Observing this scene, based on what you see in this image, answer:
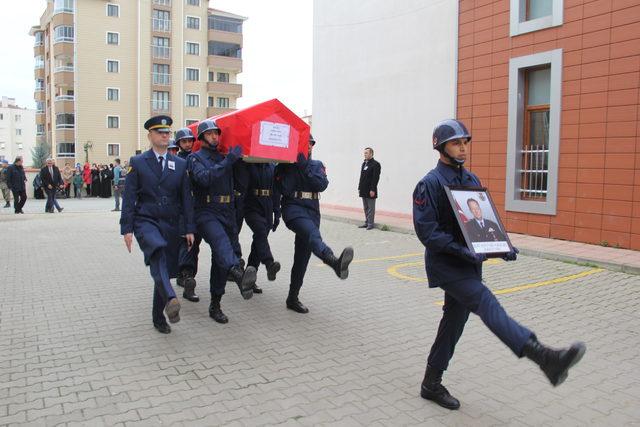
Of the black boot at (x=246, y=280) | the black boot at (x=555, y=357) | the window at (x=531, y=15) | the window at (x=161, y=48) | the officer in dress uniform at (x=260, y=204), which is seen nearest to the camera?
the black boot at (x=555, y=357)

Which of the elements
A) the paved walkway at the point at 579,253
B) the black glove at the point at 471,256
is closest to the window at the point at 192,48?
the paved walkway at the point at 579,253

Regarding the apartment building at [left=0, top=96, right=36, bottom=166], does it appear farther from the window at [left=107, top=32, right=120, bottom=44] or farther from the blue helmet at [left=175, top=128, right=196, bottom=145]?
the blue helmet at [left=175, top=128, right=196, bottom=145]

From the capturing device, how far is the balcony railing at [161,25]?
54.9 metres

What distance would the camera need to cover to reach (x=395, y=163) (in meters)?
16.5

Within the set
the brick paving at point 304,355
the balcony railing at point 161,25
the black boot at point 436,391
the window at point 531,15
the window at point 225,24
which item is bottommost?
the brick paving at point 304,355

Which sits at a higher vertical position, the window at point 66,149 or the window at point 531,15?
the window at point 531,15

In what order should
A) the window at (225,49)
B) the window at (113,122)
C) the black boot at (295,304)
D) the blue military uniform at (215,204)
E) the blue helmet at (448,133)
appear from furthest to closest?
the window at (225,49)
the window at (113,122)
the black boot at (295,304)
the blue military uniform at (215,204)
the blue helmet at (448,133)

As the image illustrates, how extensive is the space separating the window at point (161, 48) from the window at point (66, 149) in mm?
11836

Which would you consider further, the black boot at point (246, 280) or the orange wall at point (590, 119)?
the orange wall at point (590, 119)

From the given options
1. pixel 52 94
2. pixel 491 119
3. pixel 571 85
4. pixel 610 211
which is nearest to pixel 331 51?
pixel 491 119

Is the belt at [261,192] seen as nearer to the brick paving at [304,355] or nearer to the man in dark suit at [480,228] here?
the brick paving at [304,355]

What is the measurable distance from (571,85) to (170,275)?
8912 millimetres

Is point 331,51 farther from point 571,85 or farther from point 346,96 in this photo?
point 571,85

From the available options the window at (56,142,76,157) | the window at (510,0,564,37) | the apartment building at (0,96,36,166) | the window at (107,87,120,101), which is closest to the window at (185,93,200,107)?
the window at (107,87,120,101)
